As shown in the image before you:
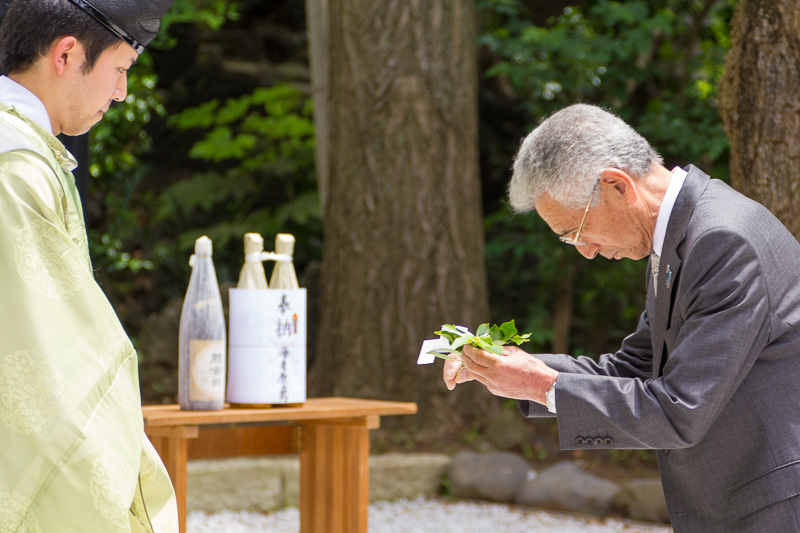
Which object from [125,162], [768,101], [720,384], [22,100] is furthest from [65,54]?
[125,162]

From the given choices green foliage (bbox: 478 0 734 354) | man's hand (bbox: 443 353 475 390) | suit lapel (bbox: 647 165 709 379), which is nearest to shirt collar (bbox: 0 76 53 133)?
man's hand (bbox: 443 353 475 390)

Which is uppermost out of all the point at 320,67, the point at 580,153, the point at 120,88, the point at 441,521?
the point at 320,67

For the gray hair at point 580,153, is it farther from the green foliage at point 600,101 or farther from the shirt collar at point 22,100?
the green foliage at point 600,101

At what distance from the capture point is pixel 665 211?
6.55ft

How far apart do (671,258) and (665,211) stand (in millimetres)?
122

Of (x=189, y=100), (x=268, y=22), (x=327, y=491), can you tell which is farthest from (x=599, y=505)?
→ (x=268, y=22)

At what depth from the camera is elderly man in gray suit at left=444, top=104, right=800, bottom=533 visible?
5.83 feet

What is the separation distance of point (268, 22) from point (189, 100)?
1554 millimetres

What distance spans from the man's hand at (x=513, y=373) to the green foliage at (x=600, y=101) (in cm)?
424

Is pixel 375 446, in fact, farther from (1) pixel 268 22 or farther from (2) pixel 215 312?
(1) pixel 268 22

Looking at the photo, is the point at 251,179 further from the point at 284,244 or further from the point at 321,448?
the point at 284,244

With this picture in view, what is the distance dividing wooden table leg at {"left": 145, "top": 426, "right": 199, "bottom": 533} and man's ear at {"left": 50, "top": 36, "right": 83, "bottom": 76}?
101cm

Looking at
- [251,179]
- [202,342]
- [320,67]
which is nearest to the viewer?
[202,342]

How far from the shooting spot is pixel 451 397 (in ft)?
18.5
